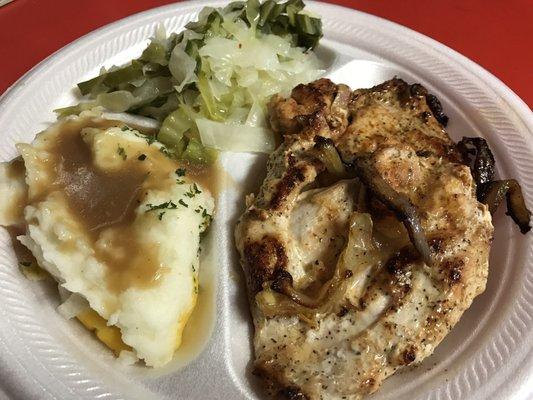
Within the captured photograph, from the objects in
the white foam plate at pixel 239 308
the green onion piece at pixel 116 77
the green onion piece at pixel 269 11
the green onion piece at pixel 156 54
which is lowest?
the white foam plate at pixel 239 308

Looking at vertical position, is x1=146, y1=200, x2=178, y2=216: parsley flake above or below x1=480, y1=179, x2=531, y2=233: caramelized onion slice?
above

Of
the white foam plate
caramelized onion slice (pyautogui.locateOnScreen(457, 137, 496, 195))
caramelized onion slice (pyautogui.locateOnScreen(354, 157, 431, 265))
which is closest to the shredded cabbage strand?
the white foam plate

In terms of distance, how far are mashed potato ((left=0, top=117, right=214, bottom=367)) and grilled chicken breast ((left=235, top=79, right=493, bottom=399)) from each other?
1.38 ft

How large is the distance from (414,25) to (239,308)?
4016 millimetres

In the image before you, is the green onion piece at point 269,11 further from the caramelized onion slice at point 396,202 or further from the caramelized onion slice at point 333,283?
the caramelized onion slice at point 333,283

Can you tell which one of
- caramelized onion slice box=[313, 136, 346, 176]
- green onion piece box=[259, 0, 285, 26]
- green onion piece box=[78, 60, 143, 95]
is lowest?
caramelized onion slice box=[313, 136, 346, 176]

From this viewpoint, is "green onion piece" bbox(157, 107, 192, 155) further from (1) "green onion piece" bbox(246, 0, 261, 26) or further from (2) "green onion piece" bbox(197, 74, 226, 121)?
(1) "green onion piece" bbox(246, 0, 261, 26)

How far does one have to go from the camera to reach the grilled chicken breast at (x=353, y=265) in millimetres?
2613

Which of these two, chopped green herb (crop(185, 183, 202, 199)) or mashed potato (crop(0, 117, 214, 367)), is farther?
chopped green herb (crop(185, 183, 202, 199))

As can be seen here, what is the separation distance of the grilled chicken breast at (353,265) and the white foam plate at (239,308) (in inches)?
7.3

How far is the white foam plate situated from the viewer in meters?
2.59

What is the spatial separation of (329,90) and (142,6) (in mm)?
3187

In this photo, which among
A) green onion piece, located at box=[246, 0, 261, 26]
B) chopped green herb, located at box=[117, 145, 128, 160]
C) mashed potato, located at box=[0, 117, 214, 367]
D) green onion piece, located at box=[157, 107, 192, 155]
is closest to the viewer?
mashed potato, located at box=[0, 117, 214, 367]

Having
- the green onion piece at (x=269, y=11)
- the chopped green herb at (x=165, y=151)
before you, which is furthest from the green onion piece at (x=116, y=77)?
the green onion piece at (x=269, y=11)
